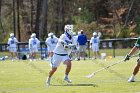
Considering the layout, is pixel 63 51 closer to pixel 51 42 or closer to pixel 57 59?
pixel 57 59

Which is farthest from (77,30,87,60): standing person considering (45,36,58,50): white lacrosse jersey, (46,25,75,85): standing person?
(46,25,75,85): standing person

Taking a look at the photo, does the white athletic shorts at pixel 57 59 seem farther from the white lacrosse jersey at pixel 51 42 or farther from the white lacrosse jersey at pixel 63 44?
the white lacrosse jersey at pixel 51 42

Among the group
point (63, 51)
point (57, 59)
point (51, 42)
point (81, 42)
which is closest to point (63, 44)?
point (63, 51)

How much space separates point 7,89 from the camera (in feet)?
58.5

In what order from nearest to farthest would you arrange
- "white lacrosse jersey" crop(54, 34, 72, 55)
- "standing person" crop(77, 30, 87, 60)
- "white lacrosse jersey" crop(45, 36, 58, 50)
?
"white lacrosse jersey" crop(54, 34, 72, 55) < "white lacrosse jersey" crop(45, 36, 58, 50) < "standing person" crop(77, 30, 87, 60)

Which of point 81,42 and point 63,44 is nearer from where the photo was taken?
point 63,44

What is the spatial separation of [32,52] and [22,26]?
4171cm

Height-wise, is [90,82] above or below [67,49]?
below

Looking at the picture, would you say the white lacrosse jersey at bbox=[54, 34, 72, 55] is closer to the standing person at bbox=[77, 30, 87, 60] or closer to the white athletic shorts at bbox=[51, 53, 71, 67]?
the white athletic shorts at bbox=[51, 53, 71, 67]

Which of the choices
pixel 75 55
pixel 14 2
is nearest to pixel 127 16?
pixel 14 2

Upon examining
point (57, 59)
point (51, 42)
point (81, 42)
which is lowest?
point (81, 42)

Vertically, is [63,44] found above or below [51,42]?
above

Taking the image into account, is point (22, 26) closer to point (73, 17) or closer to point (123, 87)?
point (73, 17)

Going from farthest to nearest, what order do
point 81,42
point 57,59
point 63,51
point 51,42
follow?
point 81,42 → point 51,42 → point 63,51 → point 57,59
